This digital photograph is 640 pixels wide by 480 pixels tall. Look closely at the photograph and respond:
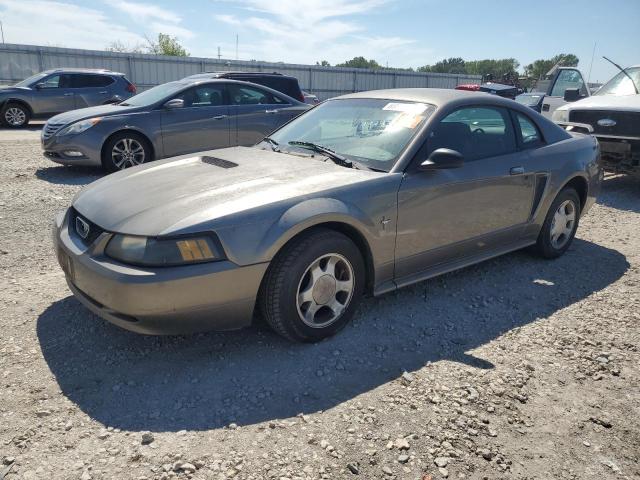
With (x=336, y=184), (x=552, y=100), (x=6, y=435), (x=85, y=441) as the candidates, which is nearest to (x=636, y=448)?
(x=336, y=184)

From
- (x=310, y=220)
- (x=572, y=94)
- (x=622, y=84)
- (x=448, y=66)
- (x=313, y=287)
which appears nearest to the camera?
(x=310, y=220)

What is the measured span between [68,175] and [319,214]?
19.5 ft

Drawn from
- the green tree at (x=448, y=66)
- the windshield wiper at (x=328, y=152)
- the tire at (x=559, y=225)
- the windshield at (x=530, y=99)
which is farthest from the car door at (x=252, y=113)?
the green tree at (x=448, y=66)

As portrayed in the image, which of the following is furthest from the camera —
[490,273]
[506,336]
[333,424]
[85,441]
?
[490,273]

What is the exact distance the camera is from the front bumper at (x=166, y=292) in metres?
2.65

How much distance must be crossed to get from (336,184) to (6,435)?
2170 mm

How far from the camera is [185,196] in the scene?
121 inches

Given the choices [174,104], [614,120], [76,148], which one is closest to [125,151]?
[76,148]

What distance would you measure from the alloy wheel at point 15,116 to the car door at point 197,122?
8478mm

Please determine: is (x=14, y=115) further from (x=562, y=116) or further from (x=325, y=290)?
(x=325, y=290)

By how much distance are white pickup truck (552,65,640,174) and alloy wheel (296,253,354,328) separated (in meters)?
5.10

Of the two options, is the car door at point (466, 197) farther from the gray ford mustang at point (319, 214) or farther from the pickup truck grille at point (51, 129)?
the pickup truck grille at point (51, 129)

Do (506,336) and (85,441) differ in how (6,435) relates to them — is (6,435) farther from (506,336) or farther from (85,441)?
(506,336)

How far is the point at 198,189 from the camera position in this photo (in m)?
3.17
